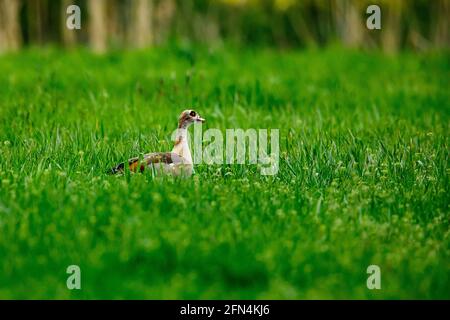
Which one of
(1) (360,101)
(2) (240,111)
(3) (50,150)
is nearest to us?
(3) (50,150)

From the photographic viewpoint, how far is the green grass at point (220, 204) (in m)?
4.74

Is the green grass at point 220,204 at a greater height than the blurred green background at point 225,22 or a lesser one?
lesser

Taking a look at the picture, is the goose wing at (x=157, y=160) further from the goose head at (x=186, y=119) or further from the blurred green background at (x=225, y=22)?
the blurred green background at (x=225, y=22)

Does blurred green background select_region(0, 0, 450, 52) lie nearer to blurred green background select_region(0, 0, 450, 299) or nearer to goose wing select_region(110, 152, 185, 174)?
blurred green background select_region(0, 0, 450, 299)

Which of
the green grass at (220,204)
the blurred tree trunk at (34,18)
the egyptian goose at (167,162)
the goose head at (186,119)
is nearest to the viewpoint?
the green grass at (220,204)

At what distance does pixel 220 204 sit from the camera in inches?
Answer: 226

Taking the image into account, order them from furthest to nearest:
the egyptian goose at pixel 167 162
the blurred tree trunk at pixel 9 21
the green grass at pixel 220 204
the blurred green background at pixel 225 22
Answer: the blurred green background at pixel 225 22 → the blurred tree trunk at pixel 9 21 → the egyptian goose at pixel 167 162 → the green grass at pixel 220 204

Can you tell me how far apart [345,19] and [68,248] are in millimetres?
24490

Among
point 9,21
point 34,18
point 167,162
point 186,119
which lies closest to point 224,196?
point 167,162

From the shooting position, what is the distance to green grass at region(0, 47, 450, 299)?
474 centimetres

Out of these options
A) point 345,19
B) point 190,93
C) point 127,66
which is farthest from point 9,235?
point 345,19

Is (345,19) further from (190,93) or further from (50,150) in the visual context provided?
(50,150)

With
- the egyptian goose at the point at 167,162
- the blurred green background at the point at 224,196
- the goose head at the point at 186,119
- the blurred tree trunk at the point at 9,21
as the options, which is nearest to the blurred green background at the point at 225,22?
the blurred tree trunk at the point at 9,21

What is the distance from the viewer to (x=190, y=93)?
1037 cm
